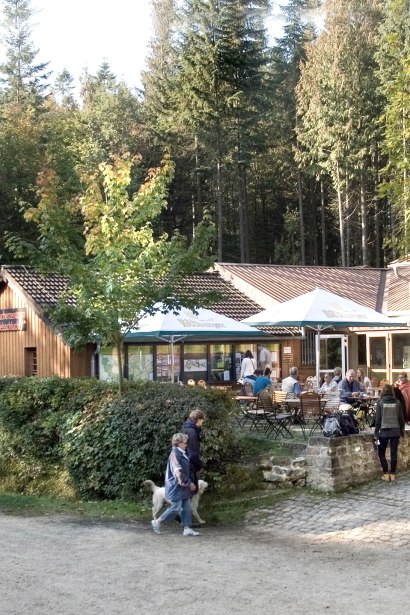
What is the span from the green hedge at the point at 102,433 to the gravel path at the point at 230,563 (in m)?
1.26

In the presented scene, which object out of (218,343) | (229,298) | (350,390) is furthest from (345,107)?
(350,390)

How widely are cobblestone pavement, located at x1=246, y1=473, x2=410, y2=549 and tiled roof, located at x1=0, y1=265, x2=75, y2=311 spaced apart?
12.6 metres

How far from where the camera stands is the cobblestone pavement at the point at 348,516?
32.9 ft

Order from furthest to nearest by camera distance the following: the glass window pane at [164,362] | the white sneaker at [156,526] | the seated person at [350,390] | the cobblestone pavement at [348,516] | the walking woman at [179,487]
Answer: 1. the glass window pane at [164,362]
2. the seated person at [350,390]
3. the white sneaker at [156,526]
4. the walking woman at [179,487]
5. the cobblestone pavement at [348,516]

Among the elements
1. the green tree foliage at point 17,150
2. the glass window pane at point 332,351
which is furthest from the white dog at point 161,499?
the green tree foliage at point 17,150

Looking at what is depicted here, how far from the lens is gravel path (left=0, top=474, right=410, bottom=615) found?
733cm

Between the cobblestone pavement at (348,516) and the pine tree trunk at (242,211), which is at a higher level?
the pine tree trunk at (242,211)

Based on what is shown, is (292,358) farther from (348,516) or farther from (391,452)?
(348,516)

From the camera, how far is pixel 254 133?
41688 millimetres

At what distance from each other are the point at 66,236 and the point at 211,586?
775 cm

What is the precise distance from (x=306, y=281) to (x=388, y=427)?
56.2 ft

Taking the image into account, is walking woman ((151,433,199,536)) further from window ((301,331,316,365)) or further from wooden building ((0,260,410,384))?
window ((301,331,316,365))

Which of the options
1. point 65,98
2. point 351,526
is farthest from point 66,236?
point 65,98

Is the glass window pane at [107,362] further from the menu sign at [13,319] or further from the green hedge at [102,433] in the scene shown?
the green hedge at [102,433]
